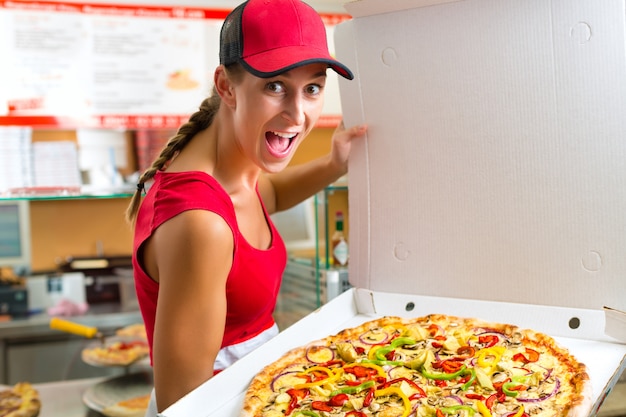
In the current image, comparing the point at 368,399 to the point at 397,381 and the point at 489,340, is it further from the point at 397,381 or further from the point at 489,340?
the point at 489,340

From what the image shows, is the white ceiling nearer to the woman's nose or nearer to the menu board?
the menu board

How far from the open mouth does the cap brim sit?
16 cm

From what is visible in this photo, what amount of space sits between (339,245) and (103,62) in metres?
2.73

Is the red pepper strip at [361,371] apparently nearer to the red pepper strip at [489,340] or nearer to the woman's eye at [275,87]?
the red pepper strip at [489,340]

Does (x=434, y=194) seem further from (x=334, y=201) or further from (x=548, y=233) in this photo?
(x=334, y=201)

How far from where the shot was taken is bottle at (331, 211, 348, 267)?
2006mm

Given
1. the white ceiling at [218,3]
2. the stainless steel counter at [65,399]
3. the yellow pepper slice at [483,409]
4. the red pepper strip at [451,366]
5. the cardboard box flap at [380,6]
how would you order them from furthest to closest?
1. the white ceiling at [218,3]
2. the stainless steel counter at [65,399]
3. the cardboard box flap at [380,6]
4. the red pepper strip at [451,366]
5. the yellow pepper slice at [483,409]

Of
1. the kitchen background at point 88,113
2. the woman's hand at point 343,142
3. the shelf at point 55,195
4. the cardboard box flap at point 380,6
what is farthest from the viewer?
the kitchen background at point 88,113

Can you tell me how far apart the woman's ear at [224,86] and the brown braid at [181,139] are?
17cm

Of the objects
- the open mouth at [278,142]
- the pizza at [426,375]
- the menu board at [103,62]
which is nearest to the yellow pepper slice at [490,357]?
the pizza at [426,375]

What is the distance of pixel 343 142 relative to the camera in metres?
1.75

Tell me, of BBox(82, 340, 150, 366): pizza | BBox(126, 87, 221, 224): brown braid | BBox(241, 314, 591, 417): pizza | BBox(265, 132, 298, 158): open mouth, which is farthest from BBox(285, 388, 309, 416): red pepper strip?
BBox(82, 340, 150, 366): pizza

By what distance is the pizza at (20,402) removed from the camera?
6.99 feet

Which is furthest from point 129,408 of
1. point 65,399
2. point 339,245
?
point 339,245
